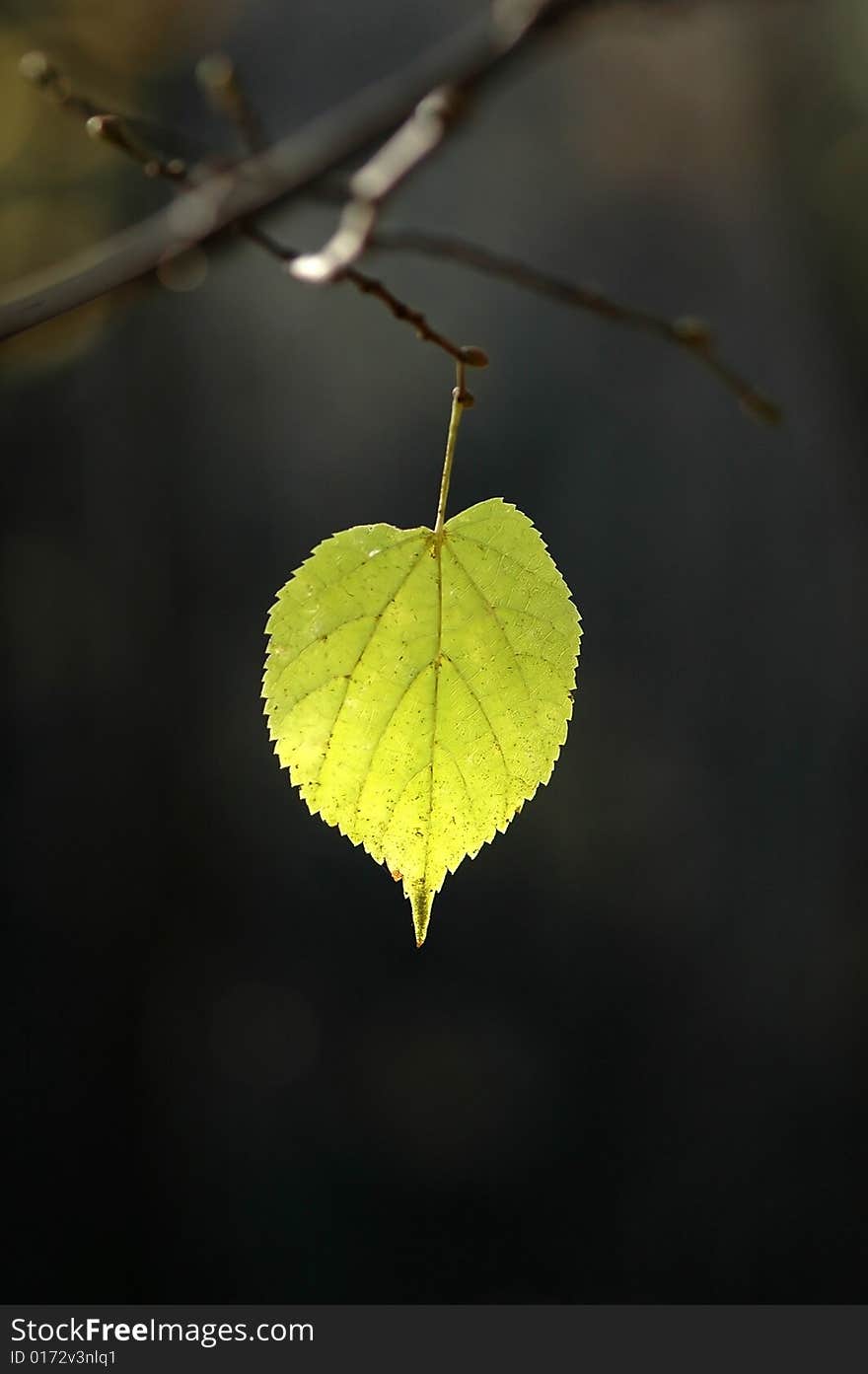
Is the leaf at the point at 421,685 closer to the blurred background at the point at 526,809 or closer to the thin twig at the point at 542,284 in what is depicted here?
the thin twig at the point at 542,284

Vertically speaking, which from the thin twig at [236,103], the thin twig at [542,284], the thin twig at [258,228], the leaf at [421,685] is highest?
the thin twig at [236,103]

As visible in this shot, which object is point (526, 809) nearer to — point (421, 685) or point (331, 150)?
point (421, 685)

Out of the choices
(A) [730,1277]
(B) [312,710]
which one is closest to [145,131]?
(B) [312,710]

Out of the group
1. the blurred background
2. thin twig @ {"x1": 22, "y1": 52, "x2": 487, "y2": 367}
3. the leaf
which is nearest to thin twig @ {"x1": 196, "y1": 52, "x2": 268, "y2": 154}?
thin twig @ {"x1": 22, "y1": 52, "x2": 487, "y2": 367}

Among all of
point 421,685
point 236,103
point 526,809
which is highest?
point 526,809

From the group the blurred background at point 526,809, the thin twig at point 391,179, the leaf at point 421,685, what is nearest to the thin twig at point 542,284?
the thin twig at point 391,179

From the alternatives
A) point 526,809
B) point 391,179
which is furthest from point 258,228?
point 526,809

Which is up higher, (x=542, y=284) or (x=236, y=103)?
(x=236, y=103)
